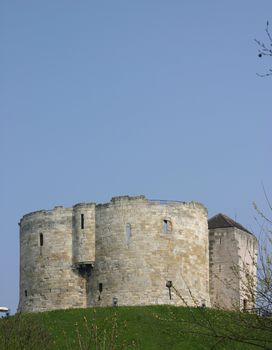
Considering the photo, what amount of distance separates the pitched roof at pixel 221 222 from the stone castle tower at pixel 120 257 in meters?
1.78

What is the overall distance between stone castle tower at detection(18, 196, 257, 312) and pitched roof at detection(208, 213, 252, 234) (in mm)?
1783

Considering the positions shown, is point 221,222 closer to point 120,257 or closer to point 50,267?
point 120,257

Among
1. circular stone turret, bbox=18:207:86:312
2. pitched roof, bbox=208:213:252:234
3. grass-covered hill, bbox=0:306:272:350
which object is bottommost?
grass-covered hill, bbox=0:306:272:350

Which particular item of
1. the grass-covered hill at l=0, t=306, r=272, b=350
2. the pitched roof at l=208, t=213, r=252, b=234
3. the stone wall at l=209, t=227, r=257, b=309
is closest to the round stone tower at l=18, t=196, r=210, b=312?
the stone wall at l=209, t=227, r=257, b=309

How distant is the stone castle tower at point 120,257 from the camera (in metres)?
53.4

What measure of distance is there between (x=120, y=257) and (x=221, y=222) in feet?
26.1

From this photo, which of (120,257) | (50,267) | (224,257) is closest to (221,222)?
(224,257)

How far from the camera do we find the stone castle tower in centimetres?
5338

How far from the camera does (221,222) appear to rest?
2313 inches

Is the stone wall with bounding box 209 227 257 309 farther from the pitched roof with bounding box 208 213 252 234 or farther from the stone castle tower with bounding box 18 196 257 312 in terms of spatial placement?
the pitched roof with bounding box 208 213 252 234

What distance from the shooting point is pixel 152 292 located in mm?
53219

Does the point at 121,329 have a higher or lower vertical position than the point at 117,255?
lower

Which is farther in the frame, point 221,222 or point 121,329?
point 221,222

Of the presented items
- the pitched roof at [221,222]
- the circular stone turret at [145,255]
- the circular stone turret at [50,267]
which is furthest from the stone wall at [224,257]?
the circular stone turret at [50,267]
